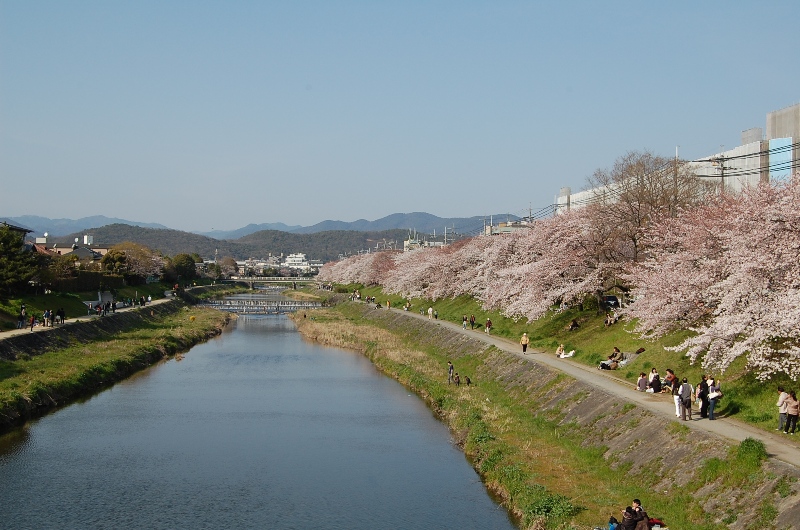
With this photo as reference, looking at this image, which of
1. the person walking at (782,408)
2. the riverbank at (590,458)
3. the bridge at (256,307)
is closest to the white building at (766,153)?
the riverbank at (590,458)

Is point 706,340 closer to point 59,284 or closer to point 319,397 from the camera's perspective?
point 319,397

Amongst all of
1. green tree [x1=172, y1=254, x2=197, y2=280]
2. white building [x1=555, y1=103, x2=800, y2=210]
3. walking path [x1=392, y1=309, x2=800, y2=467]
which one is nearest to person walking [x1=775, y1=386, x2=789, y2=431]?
walking path [x1=392, y1=309, x2=800, y2=467]

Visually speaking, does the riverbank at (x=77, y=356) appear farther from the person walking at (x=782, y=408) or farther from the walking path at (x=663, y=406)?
the person walking at (x=782, y=408)

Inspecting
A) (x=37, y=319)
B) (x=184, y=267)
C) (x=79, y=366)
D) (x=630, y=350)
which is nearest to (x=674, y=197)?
(x=630, y=350)

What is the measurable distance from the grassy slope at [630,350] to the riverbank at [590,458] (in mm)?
2376

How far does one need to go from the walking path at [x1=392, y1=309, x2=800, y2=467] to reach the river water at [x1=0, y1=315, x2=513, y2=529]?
611 cm

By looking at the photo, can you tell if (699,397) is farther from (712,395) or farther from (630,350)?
(630,350)

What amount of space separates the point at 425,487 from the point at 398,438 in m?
6.87

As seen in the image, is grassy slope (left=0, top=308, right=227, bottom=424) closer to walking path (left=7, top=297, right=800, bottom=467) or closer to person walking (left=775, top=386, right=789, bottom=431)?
walking path (left=7, top=297, right=800, bottom=467)

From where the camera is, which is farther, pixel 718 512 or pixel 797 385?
pixel 797 385

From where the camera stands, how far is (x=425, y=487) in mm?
24469

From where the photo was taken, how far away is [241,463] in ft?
90.0

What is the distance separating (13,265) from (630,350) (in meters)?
45.0

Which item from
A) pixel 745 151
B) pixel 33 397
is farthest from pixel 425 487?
pixel 745 151
